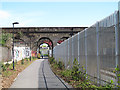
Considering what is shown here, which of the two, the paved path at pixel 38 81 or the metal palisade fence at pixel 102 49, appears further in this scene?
the paved path at pixel 38 81

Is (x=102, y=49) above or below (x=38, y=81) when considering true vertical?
above

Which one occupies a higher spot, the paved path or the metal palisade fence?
the metal palisade fence

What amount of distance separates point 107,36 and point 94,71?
8.38ft

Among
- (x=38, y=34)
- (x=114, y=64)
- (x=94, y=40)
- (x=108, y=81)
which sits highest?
(x=38, y=34)

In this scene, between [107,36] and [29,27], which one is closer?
[107,36]

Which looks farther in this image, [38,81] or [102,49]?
[38,81]

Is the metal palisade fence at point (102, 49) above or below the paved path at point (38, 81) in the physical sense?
above

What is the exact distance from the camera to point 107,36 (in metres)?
8.84

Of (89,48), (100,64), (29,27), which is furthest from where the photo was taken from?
(29,27)

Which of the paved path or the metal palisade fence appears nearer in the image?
the metal palisade fence

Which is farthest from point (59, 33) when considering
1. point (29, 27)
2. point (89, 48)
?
point (89, 48)

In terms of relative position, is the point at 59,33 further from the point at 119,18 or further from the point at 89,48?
the point at 119,18

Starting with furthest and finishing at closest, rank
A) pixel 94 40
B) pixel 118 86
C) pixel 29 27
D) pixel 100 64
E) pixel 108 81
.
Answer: pixel 29 27, pixel 94 40, pixel 100 64, pixel 108 81, pixel 118 86

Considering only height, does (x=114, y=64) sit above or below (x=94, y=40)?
below
